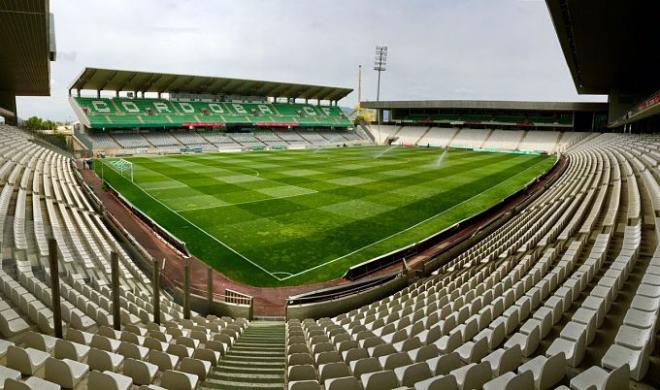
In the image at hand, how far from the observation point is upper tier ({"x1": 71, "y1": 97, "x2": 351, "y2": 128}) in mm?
60312

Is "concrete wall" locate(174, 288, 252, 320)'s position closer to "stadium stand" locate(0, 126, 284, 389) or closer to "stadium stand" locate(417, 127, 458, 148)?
"stadium stand" locate(0, 126, 284, 389)

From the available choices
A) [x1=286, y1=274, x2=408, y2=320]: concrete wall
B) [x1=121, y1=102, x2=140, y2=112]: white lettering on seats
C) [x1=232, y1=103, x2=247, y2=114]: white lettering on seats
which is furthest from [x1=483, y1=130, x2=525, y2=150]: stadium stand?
[x1=286, y1=274, x2=408, y2=320]: concrete wall

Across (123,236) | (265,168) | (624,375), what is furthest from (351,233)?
(265,168)

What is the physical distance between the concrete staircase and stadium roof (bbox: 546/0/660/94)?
20.6 m

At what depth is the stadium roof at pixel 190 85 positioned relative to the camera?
57.2 meters

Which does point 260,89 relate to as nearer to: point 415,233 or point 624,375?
point 415,233

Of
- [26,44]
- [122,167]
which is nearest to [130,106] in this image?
[122,167]

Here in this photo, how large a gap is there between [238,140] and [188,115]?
944 cm

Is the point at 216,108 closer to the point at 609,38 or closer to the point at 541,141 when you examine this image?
the point at 541,141

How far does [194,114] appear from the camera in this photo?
68875 mm

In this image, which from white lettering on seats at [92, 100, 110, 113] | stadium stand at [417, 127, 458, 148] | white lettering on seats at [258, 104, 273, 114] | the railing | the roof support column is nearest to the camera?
the railing

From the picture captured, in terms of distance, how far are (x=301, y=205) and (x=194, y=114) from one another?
50.3m

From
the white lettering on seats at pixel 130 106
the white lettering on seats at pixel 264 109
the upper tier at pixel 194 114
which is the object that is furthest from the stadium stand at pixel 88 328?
the white lettering on seats at pixel 264 109

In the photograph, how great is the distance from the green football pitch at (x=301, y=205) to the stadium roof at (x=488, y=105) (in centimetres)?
2755
